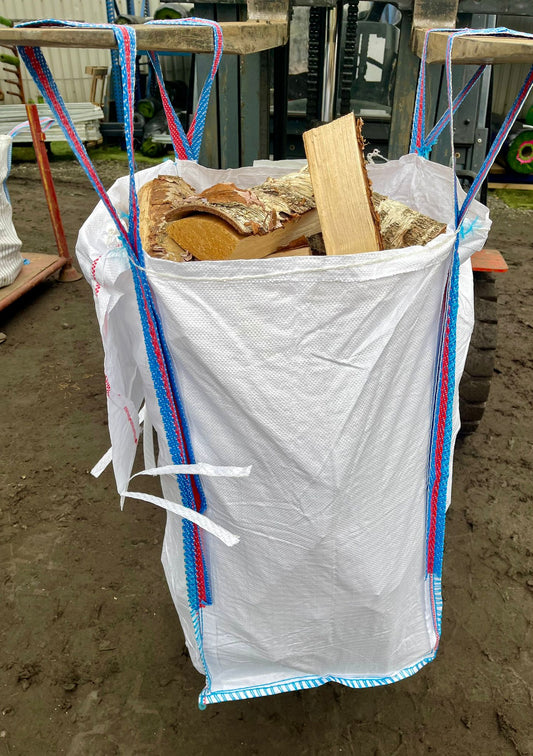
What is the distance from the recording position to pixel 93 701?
1.54 metres

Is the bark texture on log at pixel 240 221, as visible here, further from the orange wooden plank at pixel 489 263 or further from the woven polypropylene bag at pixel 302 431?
the orange wooden plank at pixel 489 263

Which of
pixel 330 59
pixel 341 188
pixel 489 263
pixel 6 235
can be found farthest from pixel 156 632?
pixel 6 235

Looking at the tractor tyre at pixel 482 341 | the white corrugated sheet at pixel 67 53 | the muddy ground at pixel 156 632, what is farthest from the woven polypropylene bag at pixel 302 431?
the white corrugated sheet at pixel 67 53

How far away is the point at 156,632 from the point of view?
67.8 inches

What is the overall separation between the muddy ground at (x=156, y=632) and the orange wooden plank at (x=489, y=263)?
805mm

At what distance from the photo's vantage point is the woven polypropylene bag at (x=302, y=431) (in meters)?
0.90

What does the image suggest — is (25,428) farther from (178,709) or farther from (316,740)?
(316,740)

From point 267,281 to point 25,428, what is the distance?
2103 millimetres

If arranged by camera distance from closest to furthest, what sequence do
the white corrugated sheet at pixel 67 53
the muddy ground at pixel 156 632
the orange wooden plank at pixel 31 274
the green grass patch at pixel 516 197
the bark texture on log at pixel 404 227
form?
the bark texture on log at pixel 404 227 → the muddy ground at pixel 156 632 → the orange wooden plank at pixel 31 274 → the green grass patch at pixel 516 197 → the white corrugated sheet at pixel 67 53

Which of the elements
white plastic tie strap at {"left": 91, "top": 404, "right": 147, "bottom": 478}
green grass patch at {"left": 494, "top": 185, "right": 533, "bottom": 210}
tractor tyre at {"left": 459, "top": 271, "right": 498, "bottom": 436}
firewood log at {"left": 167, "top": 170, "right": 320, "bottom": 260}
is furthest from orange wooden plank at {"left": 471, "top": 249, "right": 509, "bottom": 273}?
green grass patch at {"left": 494, "top": 185, "right": 533, "bottom": 210}

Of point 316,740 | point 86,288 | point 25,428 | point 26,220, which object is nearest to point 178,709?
point 316,740

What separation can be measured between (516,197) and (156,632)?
608 cm

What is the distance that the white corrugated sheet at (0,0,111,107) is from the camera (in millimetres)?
8047

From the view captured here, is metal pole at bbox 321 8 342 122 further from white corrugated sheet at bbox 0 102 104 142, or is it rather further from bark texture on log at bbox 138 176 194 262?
white corrugated sheet at bbox 0 102 104 142
